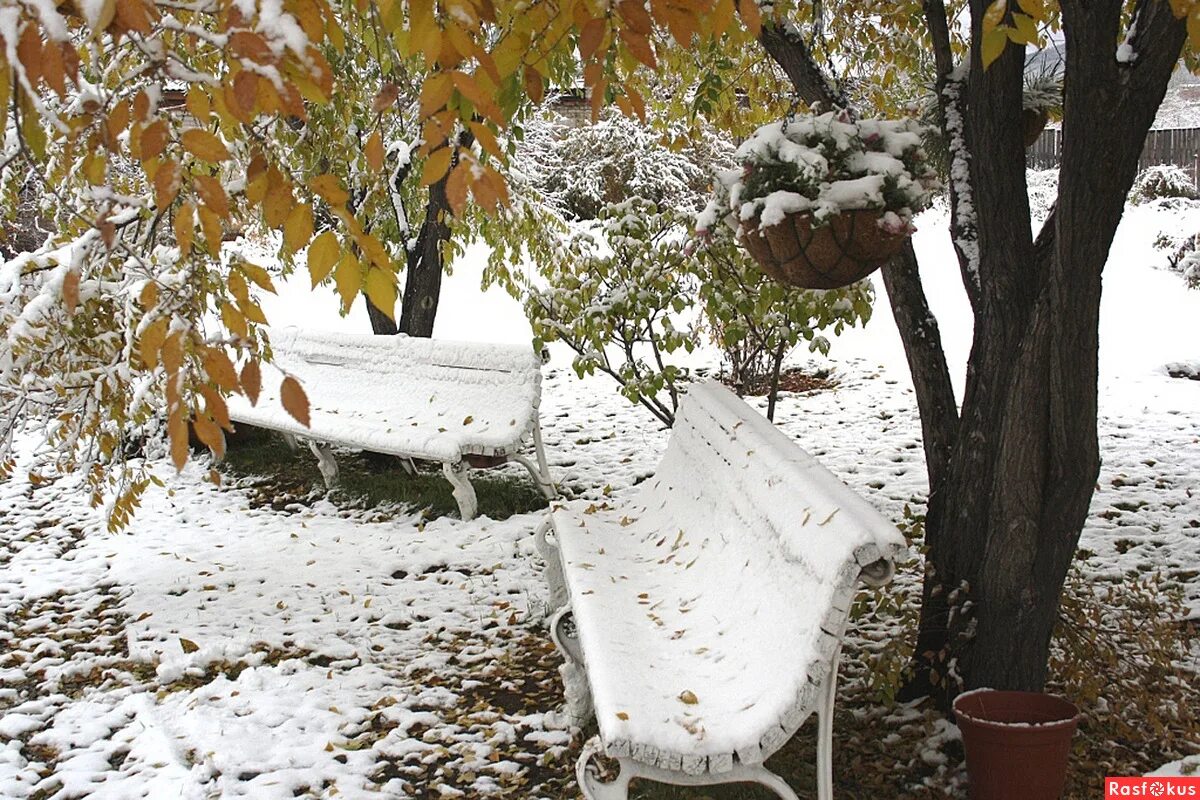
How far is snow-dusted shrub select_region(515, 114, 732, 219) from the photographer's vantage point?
14.9m

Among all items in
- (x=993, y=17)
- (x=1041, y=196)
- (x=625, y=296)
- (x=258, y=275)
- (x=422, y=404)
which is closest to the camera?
(x=258, y=275)

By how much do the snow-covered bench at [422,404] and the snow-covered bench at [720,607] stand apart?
1.71 metres

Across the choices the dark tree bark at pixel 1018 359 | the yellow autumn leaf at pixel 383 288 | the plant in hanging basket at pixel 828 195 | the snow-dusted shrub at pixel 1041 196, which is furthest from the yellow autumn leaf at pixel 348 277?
the snow-dusted shrub at pixel 1041 196

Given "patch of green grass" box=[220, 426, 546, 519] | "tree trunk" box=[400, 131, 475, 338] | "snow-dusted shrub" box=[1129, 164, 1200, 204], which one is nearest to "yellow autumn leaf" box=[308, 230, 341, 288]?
"patch of green grass" box=[220, 426, 546, 519]

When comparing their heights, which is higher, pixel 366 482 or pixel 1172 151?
pixel 1172 151

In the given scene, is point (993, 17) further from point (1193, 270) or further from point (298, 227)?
point (1193, 270)

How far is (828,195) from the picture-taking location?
2771 millimetres

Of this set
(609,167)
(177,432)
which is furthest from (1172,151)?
(177,432)

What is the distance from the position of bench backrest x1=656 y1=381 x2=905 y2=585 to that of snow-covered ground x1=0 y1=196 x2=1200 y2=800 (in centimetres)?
97

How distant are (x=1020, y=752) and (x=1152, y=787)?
15.9 inches

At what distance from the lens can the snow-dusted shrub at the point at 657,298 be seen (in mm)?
4914

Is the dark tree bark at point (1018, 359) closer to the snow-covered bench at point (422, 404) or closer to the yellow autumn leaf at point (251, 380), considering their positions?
the yellow autumn leaf at point (251, 380)

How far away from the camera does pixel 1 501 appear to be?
269 inches

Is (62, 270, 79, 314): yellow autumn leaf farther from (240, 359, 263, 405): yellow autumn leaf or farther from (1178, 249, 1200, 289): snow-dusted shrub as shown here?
(1178, 249, 1200, 289): snow-dusted shrub
